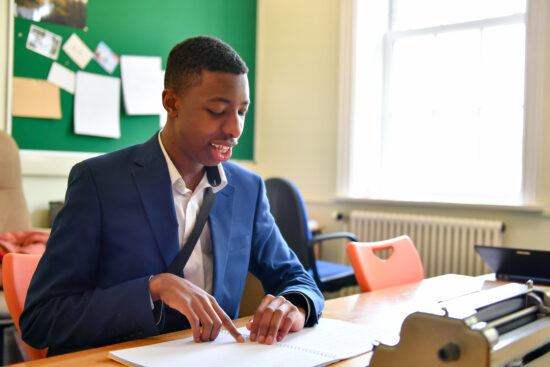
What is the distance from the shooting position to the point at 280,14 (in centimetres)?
410

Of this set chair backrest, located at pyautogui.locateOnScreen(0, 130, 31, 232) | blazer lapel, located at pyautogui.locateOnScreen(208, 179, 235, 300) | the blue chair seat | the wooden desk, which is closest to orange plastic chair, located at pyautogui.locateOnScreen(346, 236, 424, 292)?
the wooden desk

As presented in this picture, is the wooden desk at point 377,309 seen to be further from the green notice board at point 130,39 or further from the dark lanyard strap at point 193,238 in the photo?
the green notice board at point 130,39

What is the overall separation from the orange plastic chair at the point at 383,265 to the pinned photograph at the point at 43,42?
6.87 feet

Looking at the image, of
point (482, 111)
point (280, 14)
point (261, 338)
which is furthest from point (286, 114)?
point (261, 338)

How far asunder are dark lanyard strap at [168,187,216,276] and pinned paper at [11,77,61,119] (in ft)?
6.76

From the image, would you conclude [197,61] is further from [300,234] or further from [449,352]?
[300,234]

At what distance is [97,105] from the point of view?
10.4 feet

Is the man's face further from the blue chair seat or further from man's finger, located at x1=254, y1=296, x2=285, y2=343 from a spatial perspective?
the blue chair seat

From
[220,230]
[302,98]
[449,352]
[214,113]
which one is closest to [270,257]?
[220,230]

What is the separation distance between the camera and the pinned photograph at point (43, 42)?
2.89 metres

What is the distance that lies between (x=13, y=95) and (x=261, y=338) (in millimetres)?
2433

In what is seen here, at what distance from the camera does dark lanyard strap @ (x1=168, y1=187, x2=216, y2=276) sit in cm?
112

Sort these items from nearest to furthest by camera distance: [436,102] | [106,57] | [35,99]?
[35,99] < [106,57] < [436,102]

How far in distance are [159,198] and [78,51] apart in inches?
89.2
